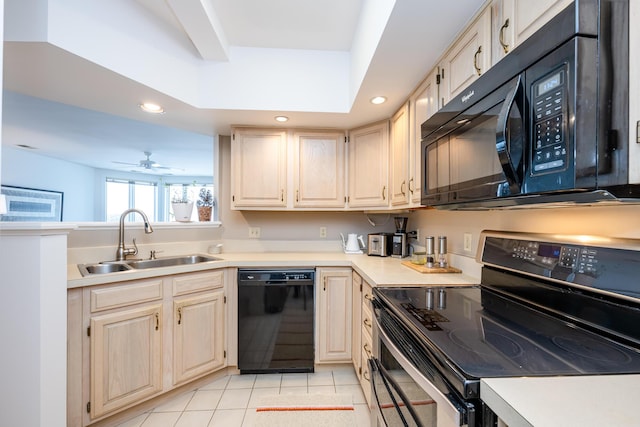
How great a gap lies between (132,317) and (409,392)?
1.60m

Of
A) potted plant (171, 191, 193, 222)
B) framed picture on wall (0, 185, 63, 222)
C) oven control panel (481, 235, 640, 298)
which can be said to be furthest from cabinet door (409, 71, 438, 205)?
framed picture on wall (0, 185, 63, 222)

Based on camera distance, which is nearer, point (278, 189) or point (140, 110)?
point (140, 110)

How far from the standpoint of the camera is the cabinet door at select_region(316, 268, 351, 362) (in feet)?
7.22

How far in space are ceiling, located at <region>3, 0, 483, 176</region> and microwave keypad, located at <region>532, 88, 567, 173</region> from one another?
2.25 feet

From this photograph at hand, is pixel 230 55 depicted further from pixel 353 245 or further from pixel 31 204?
pixel 31 204

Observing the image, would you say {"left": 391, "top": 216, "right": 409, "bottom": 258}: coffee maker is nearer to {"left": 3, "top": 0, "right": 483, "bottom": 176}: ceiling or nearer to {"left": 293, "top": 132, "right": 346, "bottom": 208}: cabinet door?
{"left": 293, "top": 132, "right": 346, "bottom": 208}: cabinet door

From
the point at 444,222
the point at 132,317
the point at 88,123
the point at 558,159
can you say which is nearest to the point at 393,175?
the point at 444,222

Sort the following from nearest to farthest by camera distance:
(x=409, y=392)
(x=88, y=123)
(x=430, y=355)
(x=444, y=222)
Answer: (x=430, y=355) < (x=409, y=392) < (x=444, y=222) < (x=88, y=123)

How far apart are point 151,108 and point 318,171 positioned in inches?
53.9

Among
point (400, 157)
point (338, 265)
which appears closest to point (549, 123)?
point (400, 157)

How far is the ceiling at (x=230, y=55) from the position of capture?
1.35 m

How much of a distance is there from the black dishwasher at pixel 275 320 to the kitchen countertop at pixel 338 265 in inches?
3.1

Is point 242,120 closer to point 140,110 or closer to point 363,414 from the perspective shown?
point 140,110

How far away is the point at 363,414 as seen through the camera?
5.72 ft
